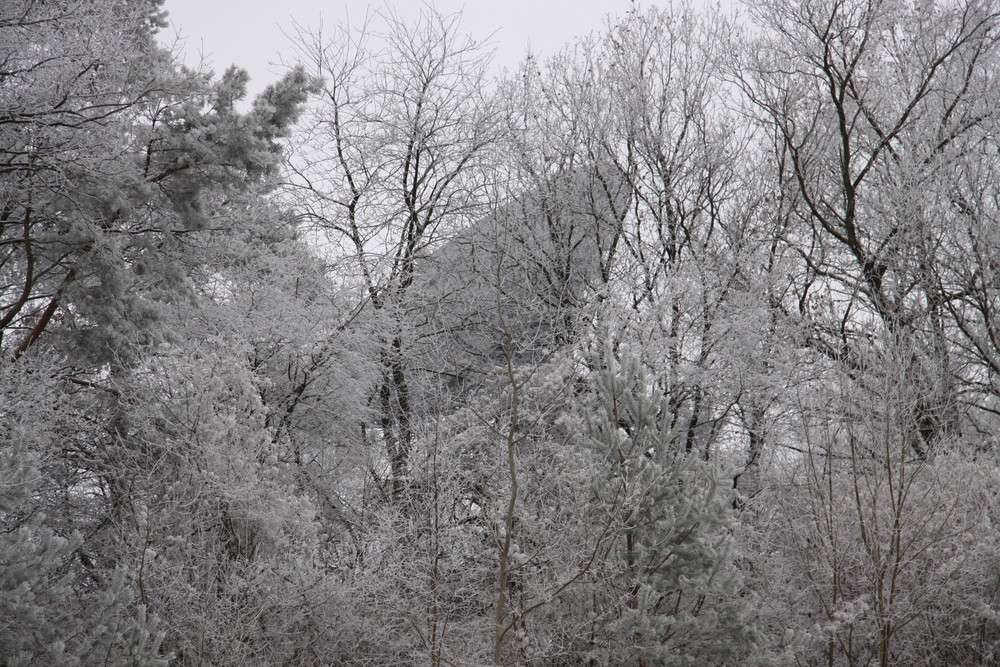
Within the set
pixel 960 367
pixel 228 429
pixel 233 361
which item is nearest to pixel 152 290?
pixel 233 361

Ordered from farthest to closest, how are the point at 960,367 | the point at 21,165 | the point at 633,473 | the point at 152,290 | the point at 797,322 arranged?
the point at 797,322 → the point at 960,367 → the point at 152,290 → the point at 21,165 → the point at 633,473

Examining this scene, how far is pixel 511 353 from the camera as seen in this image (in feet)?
22.6

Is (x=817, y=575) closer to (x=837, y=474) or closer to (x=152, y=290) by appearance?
(x=837, y=474)

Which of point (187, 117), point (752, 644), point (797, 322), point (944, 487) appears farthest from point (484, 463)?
point (797, 322)

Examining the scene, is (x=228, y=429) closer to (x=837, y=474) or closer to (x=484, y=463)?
(x=484, y=463)

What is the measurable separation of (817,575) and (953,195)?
7487 mm

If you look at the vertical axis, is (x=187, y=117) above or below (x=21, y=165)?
above

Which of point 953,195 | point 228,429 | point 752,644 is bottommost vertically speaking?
point 752,644

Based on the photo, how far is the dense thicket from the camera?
757 centimetres

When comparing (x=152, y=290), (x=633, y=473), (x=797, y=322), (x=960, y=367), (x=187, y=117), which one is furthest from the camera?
(x=797, y=322)

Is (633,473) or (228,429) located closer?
(633,473)

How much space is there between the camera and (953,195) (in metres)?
12.9

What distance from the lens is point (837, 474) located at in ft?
29.7

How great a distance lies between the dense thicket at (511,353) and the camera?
757 centimetres
